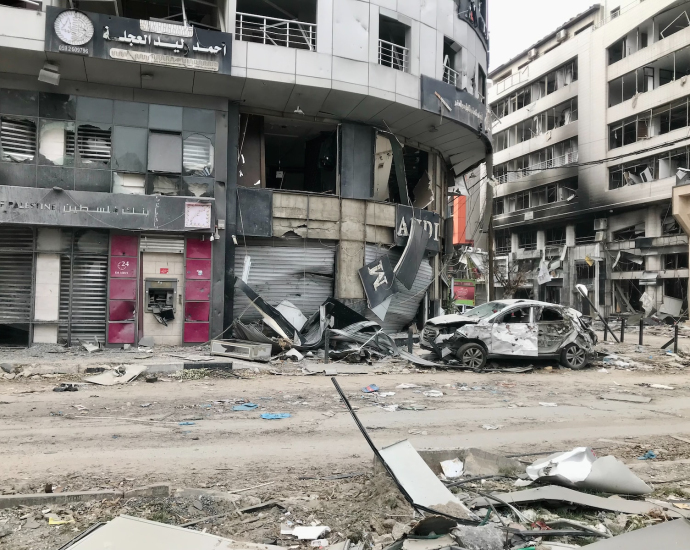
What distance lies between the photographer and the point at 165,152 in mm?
16094

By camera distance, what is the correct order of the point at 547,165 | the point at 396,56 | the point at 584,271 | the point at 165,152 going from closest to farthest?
the point at 165,152
the point at 396,56
the point at 584,271
the point at 547,165

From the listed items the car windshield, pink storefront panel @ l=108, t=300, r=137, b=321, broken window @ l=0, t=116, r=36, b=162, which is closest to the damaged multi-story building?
the car windshield

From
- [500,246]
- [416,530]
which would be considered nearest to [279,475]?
[416,530]

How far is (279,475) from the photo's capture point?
17.6 feet

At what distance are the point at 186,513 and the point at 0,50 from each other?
47.4ft

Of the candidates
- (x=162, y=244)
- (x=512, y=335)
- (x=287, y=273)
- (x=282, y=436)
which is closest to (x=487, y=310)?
(x=512, y=335)

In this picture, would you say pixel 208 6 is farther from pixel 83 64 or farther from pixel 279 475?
pixel 279 475

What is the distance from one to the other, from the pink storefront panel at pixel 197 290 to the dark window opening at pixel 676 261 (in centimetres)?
2972

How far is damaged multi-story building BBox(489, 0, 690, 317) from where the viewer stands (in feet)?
111

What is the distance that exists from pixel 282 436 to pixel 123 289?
10572 millimetres

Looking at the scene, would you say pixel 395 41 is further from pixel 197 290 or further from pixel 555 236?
pixel 555 236

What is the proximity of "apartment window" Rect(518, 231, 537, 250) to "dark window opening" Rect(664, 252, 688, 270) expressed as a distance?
41.5ft

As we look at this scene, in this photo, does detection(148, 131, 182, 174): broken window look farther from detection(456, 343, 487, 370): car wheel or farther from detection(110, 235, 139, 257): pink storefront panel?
detection(456, 343, 487, 370): car wheel

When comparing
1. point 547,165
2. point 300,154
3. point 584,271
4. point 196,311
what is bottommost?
point 196,311
